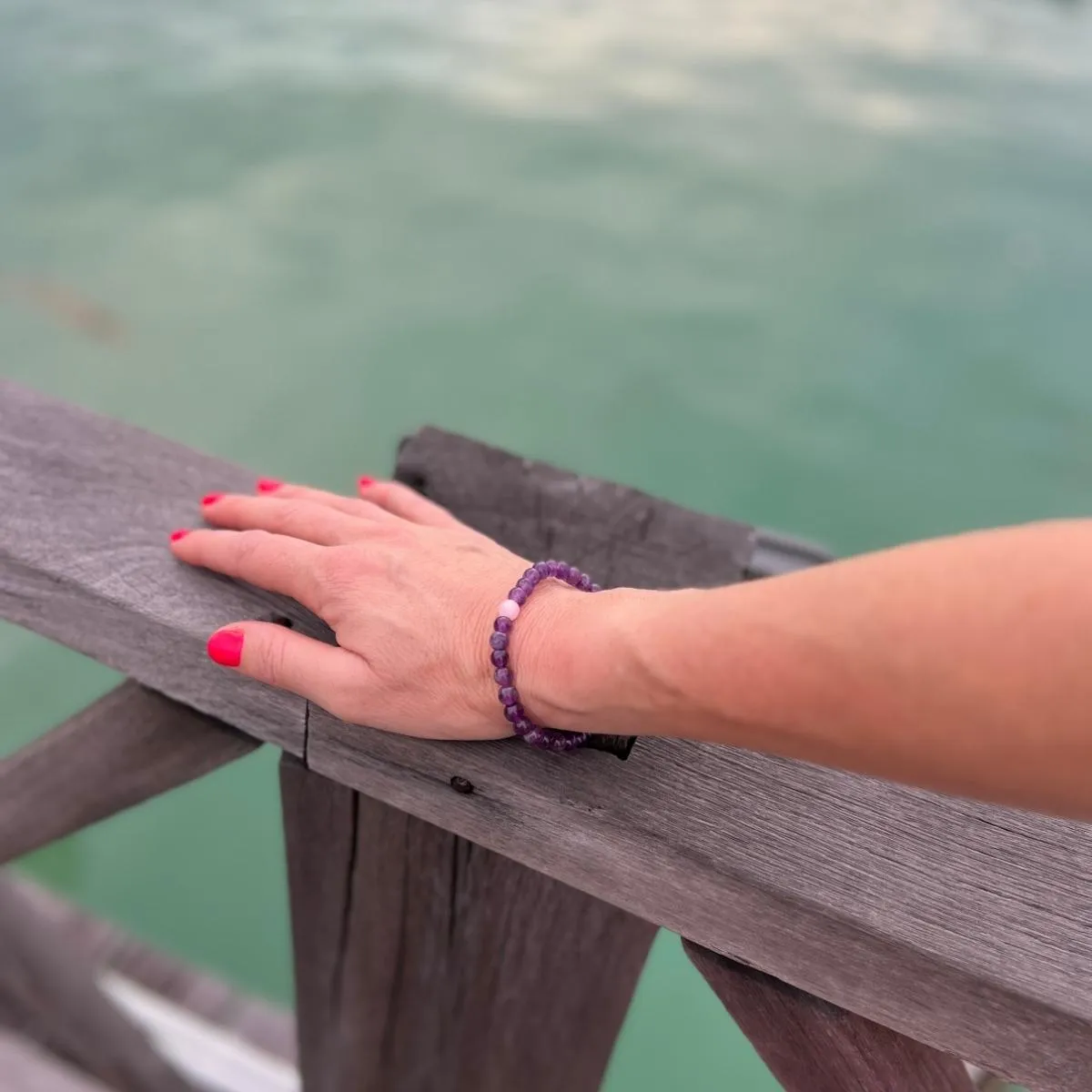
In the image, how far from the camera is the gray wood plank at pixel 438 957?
0.60 metres

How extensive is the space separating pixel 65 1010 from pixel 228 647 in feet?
3.22

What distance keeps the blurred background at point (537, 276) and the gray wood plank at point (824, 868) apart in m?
1.88

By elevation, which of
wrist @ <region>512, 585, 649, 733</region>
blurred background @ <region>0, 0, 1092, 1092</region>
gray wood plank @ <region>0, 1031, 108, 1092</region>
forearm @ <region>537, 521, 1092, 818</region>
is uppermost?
forearm @ <region>537, 521, 1092, 818</region>

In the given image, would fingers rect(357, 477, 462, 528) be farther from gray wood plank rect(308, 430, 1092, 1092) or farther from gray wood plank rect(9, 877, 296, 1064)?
gray wood plank rect(9, 877, 296, 1064)

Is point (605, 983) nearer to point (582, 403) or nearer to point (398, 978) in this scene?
point (398, 978)

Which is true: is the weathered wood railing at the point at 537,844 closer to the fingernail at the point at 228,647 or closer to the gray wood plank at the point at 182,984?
the fingernail at the point at 228,647

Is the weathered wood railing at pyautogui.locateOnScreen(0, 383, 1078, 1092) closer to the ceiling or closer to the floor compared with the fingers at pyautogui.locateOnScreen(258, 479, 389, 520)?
closer to the floor

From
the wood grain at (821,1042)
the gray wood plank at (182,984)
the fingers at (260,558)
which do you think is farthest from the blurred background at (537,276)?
the fingers at (260,558)

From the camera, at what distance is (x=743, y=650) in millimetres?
362

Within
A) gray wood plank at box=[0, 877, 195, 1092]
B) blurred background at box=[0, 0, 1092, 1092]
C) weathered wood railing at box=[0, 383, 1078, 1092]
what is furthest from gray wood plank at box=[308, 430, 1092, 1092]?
blurred background at box=[0, 0, 1092, 1092]

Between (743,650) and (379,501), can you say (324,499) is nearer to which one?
(379,501)

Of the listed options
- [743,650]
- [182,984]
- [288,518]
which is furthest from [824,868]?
[182,984]

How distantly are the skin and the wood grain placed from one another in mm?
165

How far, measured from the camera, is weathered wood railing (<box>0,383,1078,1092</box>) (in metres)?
0.40
